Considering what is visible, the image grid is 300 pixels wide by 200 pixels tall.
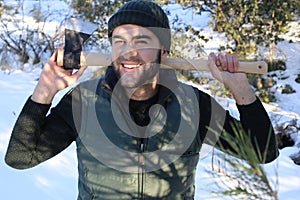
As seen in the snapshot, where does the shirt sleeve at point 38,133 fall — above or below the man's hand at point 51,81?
below

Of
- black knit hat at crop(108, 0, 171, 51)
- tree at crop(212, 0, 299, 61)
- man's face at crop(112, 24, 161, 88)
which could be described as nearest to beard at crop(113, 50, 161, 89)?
man's face at crop(112, 24, 161, 88)

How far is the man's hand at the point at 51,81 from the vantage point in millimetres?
1334

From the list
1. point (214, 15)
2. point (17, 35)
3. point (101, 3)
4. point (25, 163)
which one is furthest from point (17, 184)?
point (17, 35)

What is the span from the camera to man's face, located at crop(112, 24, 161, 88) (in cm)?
136

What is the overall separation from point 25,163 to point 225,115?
732 millimetres

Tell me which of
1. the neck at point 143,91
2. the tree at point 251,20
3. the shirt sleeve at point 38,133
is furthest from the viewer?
the tree at point 251,20

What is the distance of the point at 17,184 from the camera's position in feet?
10.0

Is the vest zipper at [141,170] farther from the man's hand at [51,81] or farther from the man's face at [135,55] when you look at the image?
the man's hand at [51,81]

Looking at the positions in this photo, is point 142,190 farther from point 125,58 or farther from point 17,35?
point 17,35

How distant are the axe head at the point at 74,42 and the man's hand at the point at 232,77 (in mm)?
475

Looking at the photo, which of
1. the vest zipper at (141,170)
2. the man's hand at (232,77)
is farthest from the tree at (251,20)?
the vest zipper at (141,170)

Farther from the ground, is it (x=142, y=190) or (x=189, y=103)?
(x=189, y=103)

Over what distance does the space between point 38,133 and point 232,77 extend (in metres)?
0.69

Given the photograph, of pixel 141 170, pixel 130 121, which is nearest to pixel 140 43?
pixel 130 121
